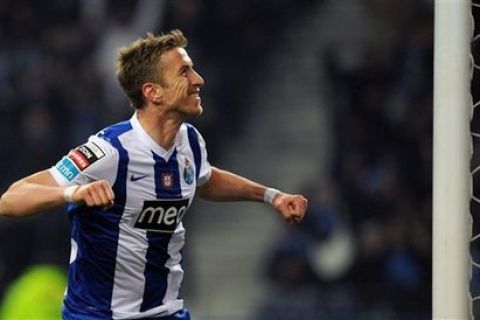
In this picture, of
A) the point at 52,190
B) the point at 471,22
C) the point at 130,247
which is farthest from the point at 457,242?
the point at 52,190

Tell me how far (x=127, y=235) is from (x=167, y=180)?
9.4 inches

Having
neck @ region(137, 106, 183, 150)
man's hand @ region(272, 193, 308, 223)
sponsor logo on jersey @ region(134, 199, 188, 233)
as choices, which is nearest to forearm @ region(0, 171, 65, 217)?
sponsor logo on jersey @ region(134, 199, 188, 233)

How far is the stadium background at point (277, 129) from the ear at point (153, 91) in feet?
14.5

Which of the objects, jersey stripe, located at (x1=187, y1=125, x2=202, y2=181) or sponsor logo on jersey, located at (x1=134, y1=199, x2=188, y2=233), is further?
jersey stripe, located at (x1=187, y1=125, x2=202, y2=181)

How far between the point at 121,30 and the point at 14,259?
6.29ft

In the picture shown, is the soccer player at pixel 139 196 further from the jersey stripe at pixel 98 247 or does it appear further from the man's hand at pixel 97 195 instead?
the man's hand at pixel 97 195

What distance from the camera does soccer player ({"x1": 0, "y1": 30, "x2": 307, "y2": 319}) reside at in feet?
13.6

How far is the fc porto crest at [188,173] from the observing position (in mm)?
4363

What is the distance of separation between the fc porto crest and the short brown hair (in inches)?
10.4

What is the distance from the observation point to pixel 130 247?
4195 mm

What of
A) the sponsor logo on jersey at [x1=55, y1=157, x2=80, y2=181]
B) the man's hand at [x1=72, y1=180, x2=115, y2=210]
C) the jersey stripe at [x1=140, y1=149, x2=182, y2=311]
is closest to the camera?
the man's hand at [x1=72, y1=180, x2=115, y2=210]

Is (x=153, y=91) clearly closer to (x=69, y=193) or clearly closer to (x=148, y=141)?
(x=148, y=141)

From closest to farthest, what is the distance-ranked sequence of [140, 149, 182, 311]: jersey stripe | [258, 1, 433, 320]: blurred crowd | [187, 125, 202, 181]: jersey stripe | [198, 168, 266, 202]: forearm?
[140, 149, 182, 311]: jersey stripe → [187, 125, 202, 181]: jersey stripe → [198, 168, 266, 202]: forearm → [258, 1, 433, 320]: blurred crowd

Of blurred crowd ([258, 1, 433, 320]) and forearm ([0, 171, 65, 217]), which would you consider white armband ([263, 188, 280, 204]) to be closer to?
forearm ([0, 171, 65, 217])
